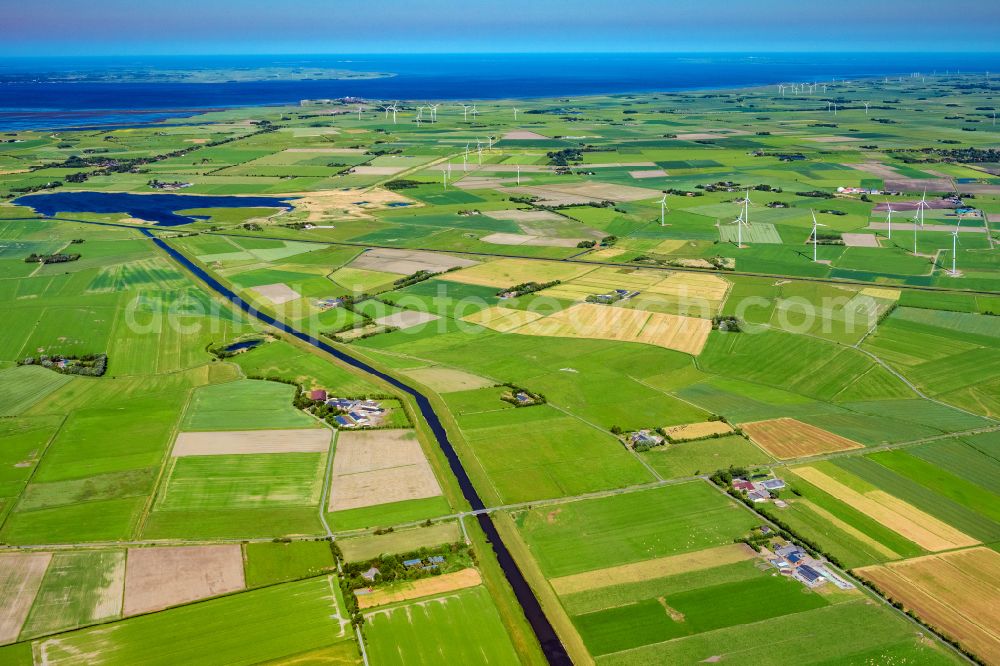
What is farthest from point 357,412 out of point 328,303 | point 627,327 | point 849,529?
point 849,529

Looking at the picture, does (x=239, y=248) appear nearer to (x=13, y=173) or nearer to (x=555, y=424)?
(x=555, y=424)

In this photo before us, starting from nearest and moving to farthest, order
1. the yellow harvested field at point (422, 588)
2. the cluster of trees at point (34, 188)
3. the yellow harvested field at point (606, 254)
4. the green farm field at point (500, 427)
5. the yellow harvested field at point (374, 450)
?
the green farm field at point (500, 427) < the yellow harvested field at point (422, 588) < the yellow harvested field at point (374, 450) < the yellow harvested field at point (606, 254) < the cluster of trees at point (34, 188)

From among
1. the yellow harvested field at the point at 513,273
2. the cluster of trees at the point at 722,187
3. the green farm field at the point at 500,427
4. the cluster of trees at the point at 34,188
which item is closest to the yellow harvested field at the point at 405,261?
the green farm field at the point at 500,427

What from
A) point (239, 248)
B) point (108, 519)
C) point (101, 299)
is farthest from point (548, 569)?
point (239, 248)

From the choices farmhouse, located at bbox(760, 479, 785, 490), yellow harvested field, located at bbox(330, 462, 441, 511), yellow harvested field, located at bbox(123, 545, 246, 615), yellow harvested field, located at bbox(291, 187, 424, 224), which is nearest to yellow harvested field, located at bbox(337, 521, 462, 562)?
yellow harvested field, located at bbox(330, 462, 441, 511)

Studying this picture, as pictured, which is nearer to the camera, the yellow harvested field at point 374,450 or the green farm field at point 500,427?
the green farm field at point 500,427

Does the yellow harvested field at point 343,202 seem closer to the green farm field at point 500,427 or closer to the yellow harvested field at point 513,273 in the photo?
the green farm field at point 500,427

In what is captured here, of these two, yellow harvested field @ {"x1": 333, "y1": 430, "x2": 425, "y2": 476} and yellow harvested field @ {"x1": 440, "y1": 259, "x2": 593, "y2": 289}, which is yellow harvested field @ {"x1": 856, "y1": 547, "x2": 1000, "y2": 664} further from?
yellow harvested field @ {"x1": 440, "y1": 259, "x2": 593, "y2": 289}

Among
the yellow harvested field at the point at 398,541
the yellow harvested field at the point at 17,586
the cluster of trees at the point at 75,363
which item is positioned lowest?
the yellow harvested field at the point at 17,586
